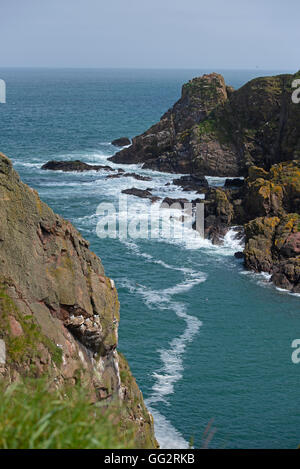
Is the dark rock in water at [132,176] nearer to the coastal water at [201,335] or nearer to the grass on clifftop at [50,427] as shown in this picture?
the coastal water at [201,335]

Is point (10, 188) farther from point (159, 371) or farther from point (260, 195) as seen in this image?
point (260, 195)

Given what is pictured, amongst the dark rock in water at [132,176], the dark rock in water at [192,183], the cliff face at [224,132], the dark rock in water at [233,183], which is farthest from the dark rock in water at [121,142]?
the dark rock in water at [233,183]

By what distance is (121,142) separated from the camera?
111000 millimetres

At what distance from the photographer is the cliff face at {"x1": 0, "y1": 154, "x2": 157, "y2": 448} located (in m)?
17.2

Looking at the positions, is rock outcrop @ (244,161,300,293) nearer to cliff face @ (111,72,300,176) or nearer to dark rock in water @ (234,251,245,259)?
dark rock in water @ (234,251,245,259)

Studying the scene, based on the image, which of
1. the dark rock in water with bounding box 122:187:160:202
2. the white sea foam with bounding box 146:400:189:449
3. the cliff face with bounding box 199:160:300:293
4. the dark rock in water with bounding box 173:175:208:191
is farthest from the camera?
the dark rock in water with bounding box 173:175:208:191

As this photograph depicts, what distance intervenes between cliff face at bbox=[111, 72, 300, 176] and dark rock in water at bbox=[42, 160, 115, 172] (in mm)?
6169

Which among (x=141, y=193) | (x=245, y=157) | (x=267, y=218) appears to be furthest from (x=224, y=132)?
(x=267, y=218)

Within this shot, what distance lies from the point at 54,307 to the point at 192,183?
193 feet

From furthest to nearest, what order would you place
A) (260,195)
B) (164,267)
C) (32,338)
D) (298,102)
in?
(298,102) → (260,195) → (164,267) → (32,338)

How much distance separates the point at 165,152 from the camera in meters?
89.4

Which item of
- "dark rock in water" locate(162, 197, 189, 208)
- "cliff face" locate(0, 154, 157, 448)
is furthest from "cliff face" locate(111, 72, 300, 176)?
"cliff face" locate(0, 154, 157, 448)
